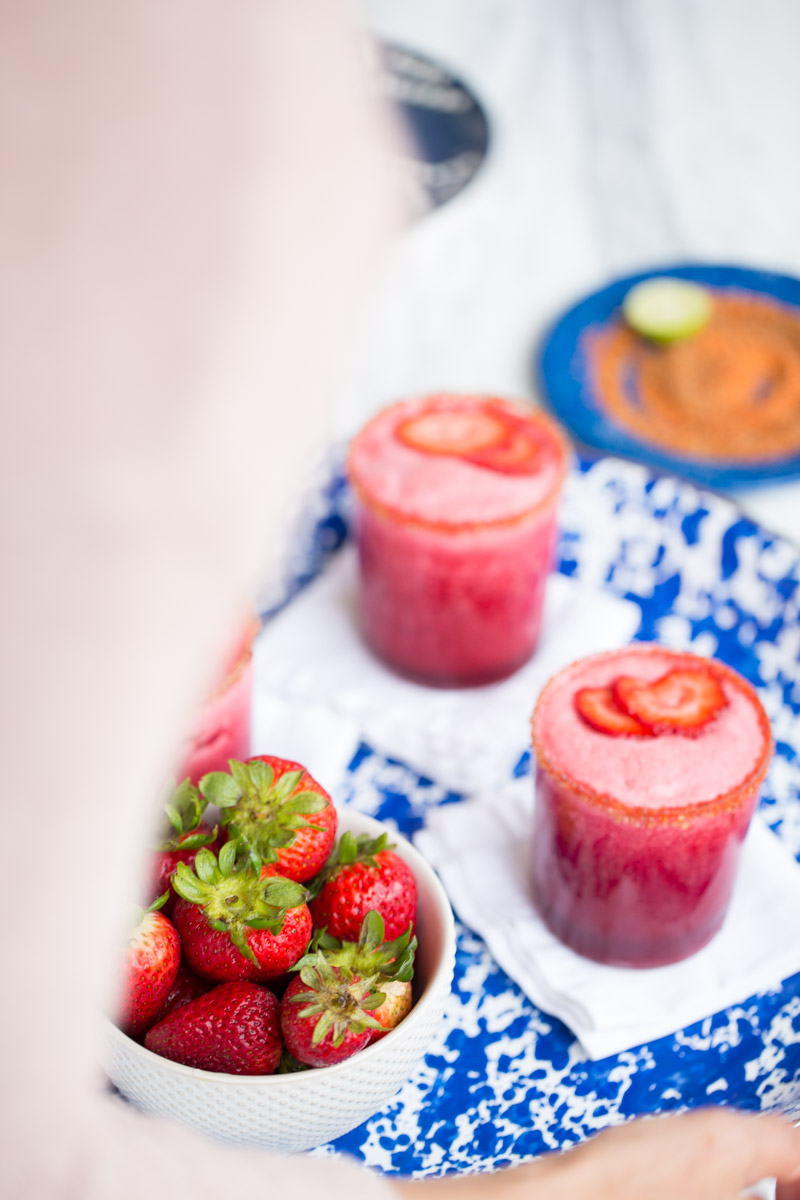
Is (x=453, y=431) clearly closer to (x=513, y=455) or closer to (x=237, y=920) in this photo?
(x=513, y=455)

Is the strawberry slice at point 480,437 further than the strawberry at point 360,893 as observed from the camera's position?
Yes

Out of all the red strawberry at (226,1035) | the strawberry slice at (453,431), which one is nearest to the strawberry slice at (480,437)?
the strawberry slice at (453,431)

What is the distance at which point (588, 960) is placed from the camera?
0.78 meters

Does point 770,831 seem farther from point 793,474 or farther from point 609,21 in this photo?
point 609,21

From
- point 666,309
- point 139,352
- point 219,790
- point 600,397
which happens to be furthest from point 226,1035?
point 666,309

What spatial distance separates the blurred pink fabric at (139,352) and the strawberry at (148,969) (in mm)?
375

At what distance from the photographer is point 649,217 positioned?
190 cm

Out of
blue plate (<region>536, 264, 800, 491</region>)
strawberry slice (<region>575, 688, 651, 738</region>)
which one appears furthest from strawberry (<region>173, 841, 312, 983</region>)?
blue plate (<region>536, 264, 800, 491</region>)

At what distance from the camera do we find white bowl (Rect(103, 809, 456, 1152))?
1.99ft

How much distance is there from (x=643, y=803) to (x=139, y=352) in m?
0.56

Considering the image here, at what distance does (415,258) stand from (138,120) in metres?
1.29

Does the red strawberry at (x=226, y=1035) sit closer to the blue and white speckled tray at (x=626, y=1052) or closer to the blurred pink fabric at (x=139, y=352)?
the blue and white speckled tray at (x=626, y=1052)

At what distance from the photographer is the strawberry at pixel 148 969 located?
62 cm

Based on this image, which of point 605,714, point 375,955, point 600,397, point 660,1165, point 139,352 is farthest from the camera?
point 600,397
